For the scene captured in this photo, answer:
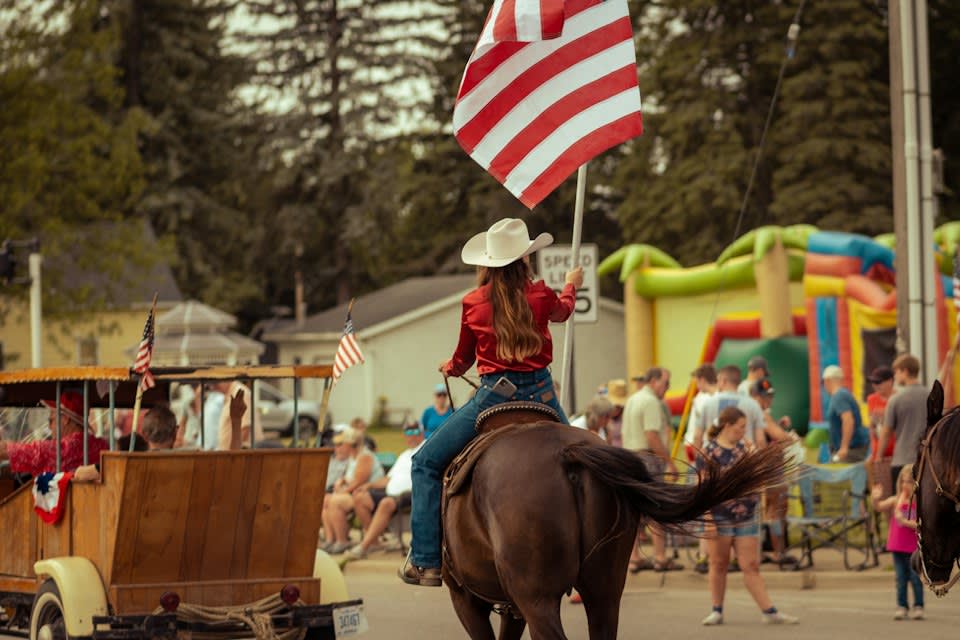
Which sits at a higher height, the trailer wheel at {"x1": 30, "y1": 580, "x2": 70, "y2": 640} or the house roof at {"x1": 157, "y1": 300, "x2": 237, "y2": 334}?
the house roof at {"x1": 157, "y1": 300, "x2": 237, "y2": 334}

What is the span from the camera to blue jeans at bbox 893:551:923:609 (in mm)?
12867

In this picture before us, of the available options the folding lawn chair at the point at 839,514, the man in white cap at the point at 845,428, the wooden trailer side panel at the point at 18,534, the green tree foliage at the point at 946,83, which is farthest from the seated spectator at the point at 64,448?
the green tree foliage at the point at 946,83

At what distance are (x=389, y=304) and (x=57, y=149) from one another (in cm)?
2282

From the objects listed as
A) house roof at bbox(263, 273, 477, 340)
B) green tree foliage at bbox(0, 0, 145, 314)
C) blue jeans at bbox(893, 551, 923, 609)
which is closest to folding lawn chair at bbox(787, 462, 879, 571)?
blue jeans at bbox(893, 551, 923, 609)

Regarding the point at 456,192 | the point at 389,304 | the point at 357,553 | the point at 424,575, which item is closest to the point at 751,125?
the point at 389,304

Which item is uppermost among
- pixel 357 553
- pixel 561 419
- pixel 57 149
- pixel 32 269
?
pixel 57 149

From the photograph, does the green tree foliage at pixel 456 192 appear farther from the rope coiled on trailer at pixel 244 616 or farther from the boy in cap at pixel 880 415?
the rope coiled on trailer at pixel 244 616

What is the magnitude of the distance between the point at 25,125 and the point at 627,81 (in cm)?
2650

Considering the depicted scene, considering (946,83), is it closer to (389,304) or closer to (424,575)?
(389,304)

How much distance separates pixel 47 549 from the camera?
10.8 m

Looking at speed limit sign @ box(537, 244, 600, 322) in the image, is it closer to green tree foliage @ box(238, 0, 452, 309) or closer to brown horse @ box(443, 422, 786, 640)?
brown horse @ box(443, 422, 786, 640)

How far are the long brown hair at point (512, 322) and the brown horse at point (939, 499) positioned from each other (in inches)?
74.8

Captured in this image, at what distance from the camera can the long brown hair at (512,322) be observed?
805cm

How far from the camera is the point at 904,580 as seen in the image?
1301 centimetres
